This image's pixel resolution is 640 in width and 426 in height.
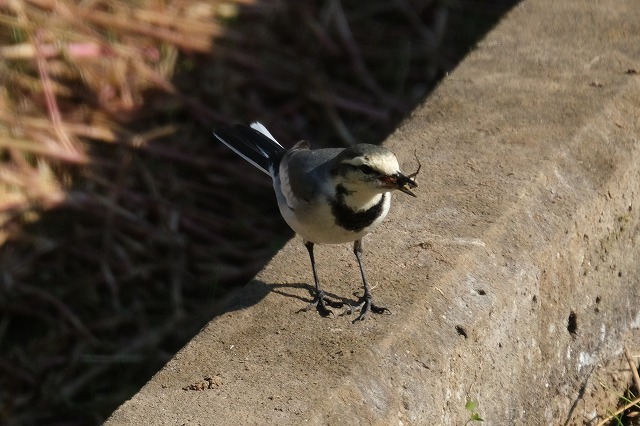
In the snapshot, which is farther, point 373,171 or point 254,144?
point 254,144

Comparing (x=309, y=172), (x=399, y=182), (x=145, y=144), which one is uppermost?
(x=399, y=182)

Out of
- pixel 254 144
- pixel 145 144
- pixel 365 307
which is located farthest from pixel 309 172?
pixel 145 144

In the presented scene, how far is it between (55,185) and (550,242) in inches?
121

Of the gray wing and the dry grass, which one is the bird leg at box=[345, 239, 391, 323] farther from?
the dry grass

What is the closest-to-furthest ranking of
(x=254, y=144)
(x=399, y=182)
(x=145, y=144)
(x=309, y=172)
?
(x=399, y=182) → (x=309, y=172) → (x=254, y=144) → (x=145, y=144)

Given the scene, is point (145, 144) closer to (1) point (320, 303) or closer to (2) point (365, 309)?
(1) point (320, 303)

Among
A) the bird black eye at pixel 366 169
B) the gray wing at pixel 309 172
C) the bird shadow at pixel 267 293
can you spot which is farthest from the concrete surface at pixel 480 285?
the bird black eye at pixel 366 169

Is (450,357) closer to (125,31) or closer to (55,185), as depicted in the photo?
(55,185)

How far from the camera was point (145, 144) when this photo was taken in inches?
243

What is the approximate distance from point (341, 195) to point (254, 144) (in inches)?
34.9

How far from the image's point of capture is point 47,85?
6172 mm

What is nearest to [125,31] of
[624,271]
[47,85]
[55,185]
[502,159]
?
[47,85]

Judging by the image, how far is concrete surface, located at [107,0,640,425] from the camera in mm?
3115

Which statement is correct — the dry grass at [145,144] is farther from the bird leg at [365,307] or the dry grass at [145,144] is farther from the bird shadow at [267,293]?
the bird leg at [365,307]
